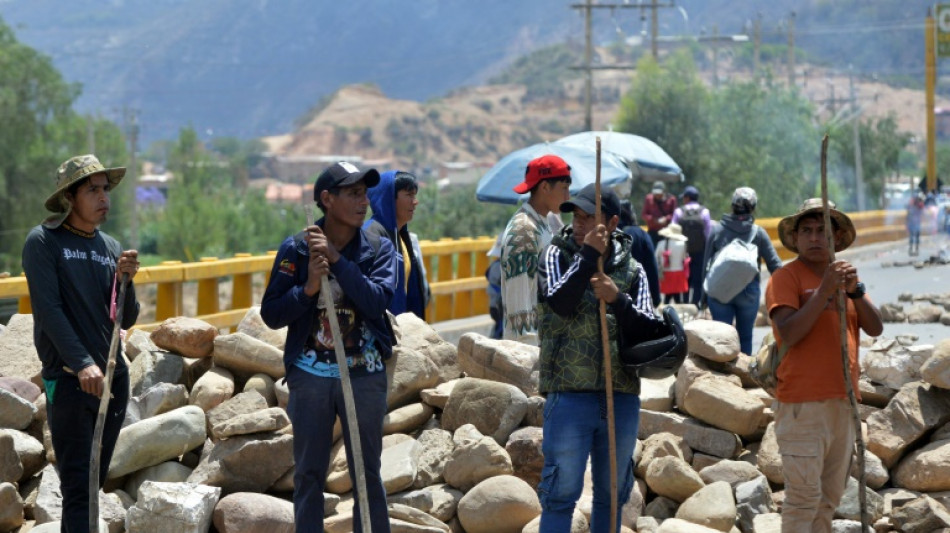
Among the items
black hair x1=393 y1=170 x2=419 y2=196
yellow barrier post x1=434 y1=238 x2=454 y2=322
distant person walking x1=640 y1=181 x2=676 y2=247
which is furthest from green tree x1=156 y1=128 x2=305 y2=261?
black hair x1=393 y1=170 x2=419 y2=196

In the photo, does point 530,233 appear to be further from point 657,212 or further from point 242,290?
point 657,212

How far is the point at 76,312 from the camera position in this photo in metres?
5.48

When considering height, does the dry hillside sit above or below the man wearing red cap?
above

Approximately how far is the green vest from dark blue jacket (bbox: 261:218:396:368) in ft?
2.02

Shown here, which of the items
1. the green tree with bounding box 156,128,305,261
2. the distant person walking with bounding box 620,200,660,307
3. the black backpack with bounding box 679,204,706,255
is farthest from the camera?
the green tree with bounding box 156,128,305,261

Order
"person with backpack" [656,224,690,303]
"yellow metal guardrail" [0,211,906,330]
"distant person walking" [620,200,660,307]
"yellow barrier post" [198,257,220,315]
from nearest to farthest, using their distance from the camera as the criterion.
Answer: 1. "distant person walking" [620,200,660,307]
2. "yellow metal guardrail" [0,211,906,330]
3. "yellow barrier post" [198,257,220,315]
4. "person with backpack" [656,224,690,303]

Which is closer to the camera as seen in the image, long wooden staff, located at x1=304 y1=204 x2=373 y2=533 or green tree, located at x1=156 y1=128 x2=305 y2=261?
long wooden staff, located at x1=304 y1=204 x2=373 y2=533

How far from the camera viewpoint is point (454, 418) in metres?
7.64

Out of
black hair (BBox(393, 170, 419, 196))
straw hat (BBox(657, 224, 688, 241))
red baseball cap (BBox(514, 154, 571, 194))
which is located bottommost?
straw hat (BBox(657, 224, 688, 241))

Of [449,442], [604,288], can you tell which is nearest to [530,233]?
[449,442]

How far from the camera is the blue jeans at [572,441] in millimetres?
5344

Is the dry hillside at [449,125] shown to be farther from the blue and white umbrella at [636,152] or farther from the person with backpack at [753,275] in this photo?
the person with backpack at [753,275]

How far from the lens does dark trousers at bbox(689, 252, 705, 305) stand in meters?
15.6

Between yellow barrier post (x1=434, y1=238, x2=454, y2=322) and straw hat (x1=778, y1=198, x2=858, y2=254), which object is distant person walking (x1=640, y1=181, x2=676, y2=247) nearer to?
yellow barrier post (x1=434, y1=238, x2=454, y2=322)
